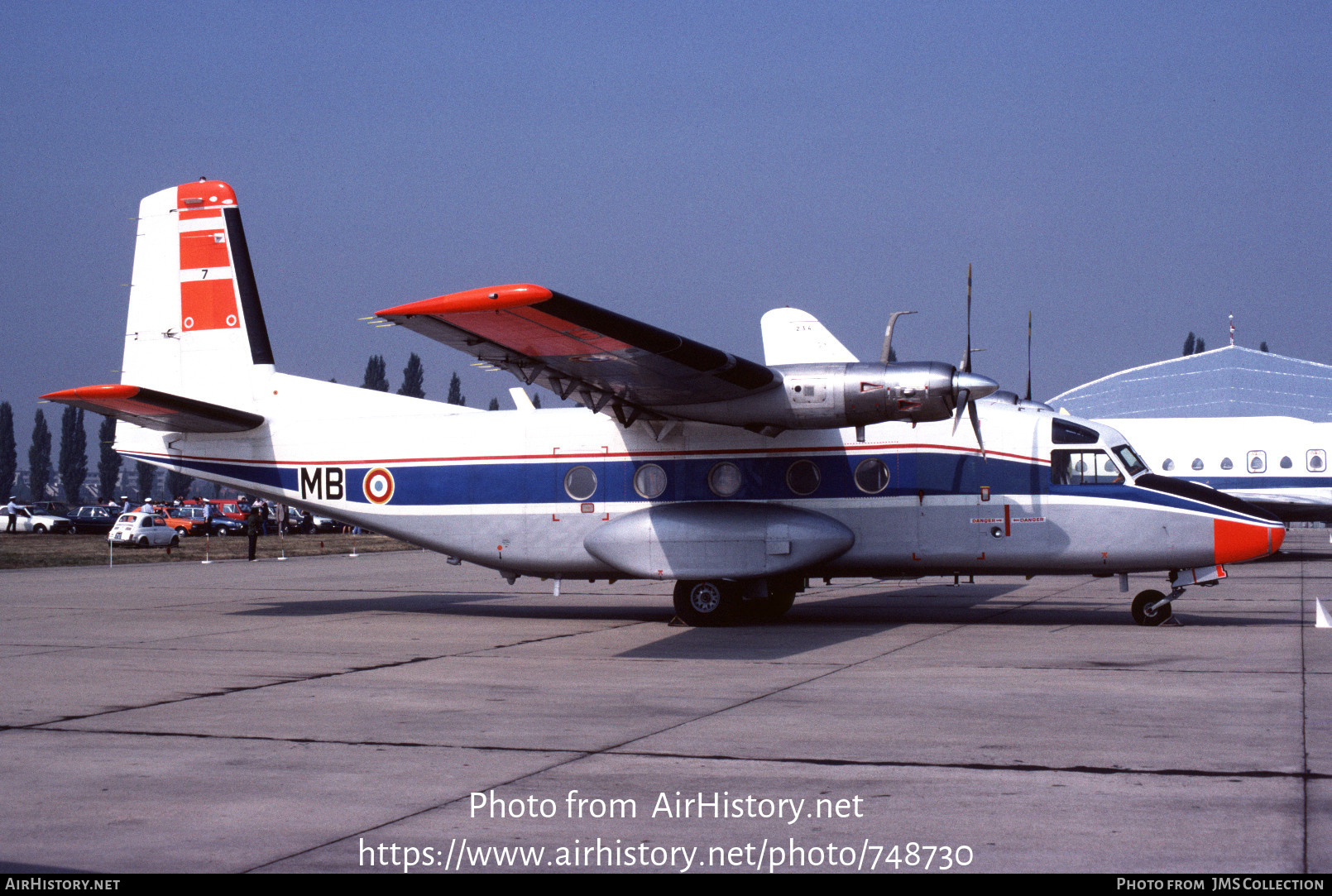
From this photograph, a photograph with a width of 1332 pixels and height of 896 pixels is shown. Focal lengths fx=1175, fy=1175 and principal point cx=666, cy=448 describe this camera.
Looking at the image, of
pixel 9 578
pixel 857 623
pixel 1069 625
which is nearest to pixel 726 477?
pixel 857 623

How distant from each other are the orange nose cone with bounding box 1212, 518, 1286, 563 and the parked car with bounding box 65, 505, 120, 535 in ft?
206

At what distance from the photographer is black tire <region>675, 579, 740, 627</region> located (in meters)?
15.8

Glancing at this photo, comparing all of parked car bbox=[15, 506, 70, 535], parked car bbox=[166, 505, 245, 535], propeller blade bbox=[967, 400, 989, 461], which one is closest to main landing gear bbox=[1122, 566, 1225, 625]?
propeller blade bbox=[967, 400, 989, 461]

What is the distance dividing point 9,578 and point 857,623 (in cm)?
2086

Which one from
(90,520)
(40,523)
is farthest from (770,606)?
(90,520)

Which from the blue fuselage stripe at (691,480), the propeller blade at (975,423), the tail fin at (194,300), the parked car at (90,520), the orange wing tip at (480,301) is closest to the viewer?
the orange wing tip at (480,301)

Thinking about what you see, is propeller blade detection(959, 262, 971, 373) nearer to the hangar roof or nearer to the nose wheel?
the nose wheel

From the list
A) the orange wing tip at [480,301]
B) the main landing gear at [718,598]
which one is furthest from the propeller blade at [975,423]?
the orange wing tip at [480,301]

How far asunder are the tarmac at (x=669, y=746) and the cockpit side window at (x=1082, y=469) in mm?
1925

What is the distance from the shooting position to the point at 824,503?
15703 mm

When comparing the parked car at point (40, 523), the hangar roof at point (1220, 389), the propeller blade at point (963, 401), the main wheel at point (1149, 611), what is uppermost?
the hangar roof at point (1220, 389)

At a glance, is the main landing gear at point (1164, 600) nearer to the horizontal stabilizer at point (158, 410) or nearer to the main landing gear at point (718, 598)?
the main landing gear at point (718, 598)

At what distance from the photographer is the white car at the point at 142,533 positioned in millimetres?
47625
